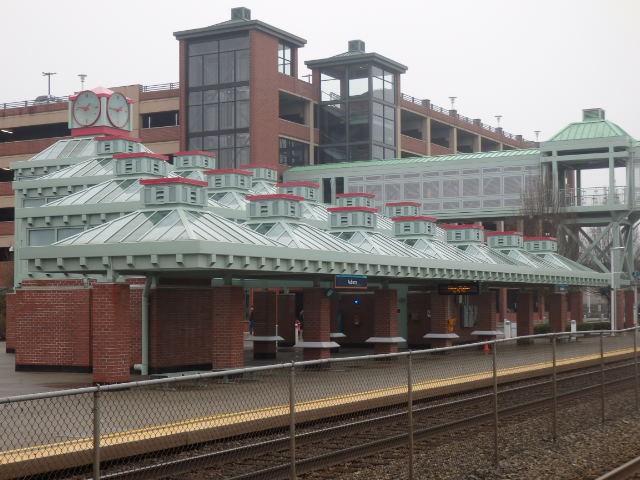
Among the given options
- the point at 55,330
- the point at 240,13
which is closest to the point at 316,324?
the point at 55,330

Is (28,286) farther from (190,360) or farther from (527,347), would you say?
(527,347)

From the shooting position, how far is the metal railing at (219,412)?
9.08 metres

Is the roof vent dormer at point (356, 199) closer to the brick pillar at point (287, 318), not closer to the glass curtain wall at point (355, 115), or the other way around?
the brick pillar at point (287, 318)

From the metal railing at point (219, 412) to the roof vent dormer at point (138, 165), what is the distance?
21588mm

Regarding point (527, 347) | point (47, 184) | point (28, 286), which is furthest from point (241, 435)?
point (47, 184)

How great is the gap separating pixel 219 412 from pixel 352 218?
2306cm

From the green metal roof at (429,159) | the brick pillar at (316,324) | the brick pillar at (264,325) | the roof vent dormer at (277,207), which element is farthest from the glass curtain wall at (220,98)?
the brick pillar at (316,324)

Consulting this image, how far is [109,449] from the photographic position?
9828 mm

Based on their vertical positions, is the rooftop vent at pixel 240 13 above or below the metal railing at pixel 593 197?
above

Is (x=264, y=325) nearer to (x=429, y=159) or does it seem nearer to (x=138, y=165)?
(x=138, y=165)

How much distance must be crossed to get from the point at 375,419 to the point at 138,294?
50.1 feet

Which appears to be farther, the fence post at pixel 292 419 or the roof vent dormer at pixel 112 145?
the roof vent dormer at pixel 112 145

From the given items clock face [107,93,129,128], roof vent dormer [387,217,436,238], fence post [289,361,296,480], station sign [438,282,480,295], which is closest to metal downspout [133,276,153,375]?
station sign [438,282,480,295]

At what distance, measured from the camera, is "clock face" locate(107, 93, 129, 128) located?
46.3 metres
